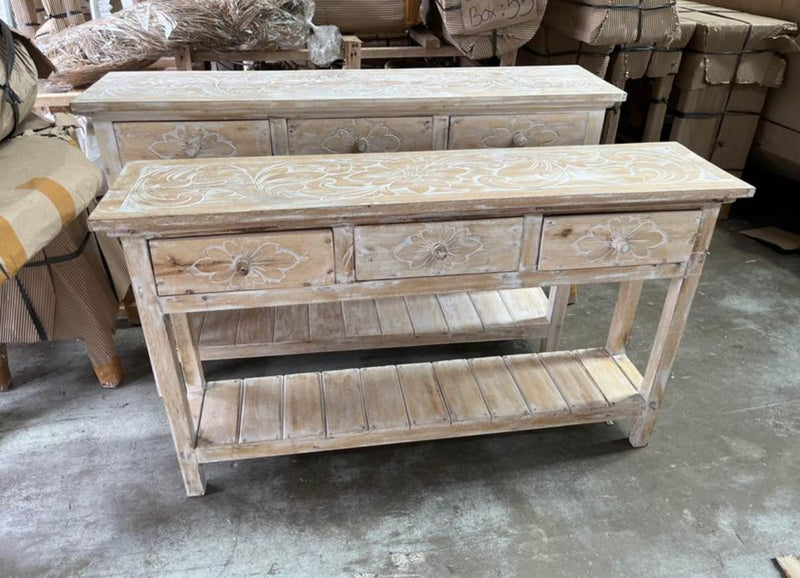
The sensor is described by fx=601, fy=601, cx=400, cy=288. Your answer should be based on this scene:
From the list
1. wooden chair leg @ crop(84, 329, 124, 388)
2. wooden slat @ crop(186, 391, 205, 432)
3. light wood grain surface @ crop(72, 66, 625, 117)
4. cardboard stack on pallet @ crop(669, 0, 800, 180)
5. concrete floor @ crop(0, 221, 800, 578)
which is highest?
light wood grain surface @ crop(72, 66, 625, 117)

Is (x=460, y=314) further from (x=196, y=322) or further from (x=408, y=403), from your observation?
(x=196, y=322)

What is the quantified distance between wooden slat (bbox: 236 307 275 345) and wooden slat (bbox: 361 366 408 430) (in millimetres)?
395

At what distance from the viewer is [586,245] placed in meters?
1.39

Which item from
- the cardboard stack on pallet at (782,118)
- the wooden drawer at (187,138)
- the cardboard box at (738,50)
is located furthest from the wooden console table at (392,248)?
the cardboard stack on pallet at (782,118)

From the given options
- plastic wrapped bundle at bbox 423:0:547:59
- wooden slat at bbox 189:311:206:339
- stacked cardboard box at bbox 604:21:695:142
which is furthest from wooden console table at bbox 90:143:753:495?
stacked cardboard box at bbox 604:21:695:142

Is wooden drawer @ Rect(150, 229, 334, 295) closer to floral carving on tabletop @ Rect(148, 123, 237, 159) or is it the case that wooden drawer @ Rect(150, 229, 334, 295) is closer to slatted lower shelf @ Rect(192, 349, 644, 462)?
slatted lower shelf @ Rect(192, 349, 644, 462)

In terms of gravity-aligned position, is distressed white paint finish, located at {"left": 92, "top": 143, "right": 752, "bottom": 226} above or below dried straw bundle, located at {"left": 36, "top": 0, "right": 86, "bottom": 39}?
below

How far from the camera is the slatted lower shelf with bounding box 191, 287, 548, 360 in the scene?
1.98 metres

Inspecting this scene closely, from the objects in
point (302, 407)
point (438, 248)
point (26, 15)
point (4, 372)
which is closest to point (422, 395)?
point (302, 407)

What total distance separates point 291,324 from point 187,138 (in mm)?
684

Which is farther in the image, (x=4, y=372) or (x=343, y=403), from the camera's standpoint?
(x=4, y=372)

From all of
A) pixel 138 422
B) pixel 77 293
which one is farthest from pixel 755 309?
pixel 77 293

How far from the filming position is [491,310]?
2.16 m

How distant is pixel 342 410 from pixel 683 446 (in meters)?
1.02
